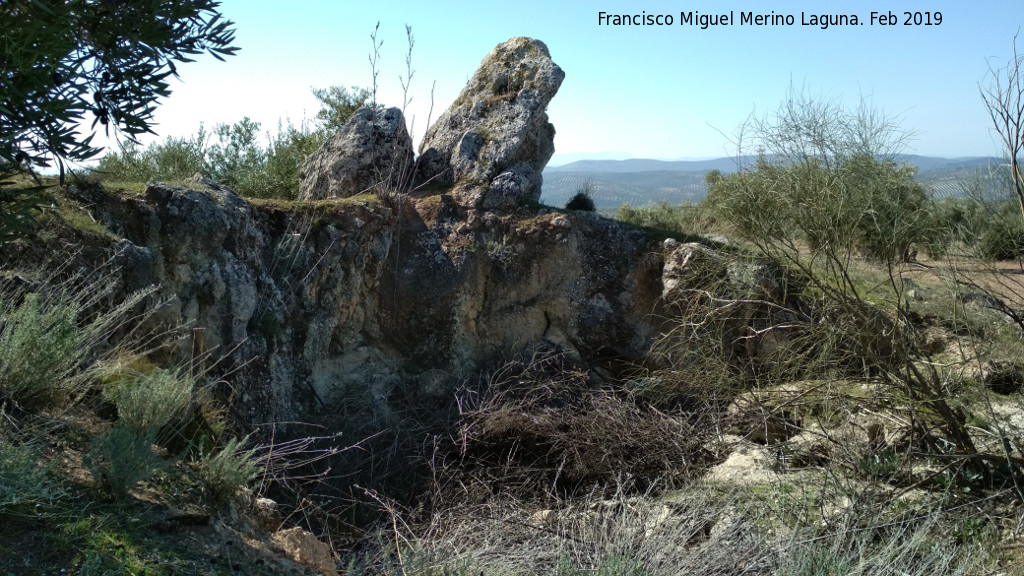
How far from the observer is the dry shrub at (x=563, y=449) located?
589 cm

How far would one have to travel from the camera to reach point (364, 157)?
8055mm

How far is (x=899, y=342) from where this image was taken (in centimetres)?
470

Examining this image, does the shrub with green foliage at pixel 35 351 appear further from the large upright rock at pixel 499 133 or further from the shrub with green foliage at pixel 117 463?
the large upright rock at pixel 499 133

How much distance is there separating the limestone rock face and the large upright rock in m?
0.42

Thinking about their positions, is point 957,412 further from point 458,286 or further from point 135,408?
point 135,408

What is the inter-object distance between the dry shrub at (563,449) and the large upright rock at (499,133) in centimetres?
239

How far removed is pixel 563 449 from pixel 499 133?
3.82 meters

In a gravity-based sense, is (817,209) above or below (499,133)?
below

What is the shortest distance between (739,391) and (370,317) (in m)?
3.60

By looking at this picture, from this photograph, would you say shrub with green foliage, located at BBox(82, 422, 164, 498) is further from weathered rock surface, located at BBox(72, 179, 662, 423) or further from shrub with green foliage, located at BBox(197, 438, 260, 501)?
weathered rock surface, located at BBox(72, 179, 662, 423)

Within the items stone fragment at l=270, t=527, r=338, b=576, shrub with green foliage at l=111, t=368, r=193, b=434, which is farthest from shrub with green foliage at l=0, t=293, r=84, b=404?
stone fragment at l=270, t=527, r=338, b=576

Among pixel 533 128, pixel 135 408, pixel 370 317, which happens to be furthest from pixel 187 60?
pixel 533 128

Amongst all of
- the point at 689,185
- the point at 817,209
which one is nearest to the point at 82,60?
the point at 817,209

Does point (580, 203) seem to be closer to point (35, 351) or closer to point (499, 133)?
point (499, 133)
